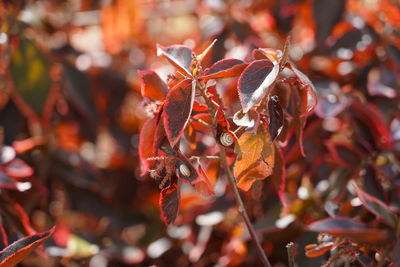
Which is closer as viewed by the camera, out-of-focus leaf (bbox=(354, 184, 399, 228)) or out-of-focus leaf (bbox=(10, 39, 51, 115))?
out-of-focus leaf (bbox=(354, 184, 399, 228))

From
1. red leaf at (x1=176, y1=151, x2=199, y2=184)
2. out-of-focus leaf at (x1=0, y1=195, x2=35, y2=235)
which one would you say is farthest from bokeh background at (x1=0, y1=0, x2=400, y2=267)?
red leaf at (x1=176, y1=151, x2=199, y2=184)

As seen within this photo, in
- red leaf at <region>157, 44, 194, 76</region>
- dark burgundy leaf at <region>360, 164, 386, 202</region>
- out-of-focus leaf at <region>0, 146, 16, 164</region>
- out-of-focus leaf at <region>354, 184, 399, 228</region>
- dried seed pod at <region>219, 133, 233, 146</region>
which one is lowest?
dark burgundy leaf at <region>360, 164, 386, 202</region>

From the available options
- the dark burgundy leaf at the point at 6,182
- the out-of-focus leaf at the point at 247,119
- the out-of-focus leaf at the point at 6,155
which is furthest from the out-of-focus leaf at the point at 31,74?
the out-of-focus leaf at the point at 247,119

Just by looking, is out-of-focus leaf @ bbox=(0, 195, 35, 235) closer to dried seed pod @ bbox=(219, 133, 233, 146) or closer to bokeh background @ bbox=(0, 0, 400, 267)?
bokeh background @ bbox=(0, 0, 400, 267)

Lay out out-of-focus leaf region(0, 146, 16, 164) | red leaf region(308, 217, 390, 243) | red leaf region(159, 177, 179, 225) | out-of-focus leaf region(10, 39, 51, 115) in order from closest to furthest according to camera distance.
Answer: red leaf region(308, 217, 390, 243)
red leaf region(159, 177, 179, 225)
out-of-focus leaf region(0, 146, 16, 164)
out-of-focus leaf region(10, 39, 51, 115)

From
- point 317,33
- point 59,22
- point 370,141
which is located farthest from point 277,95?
point 59,22
